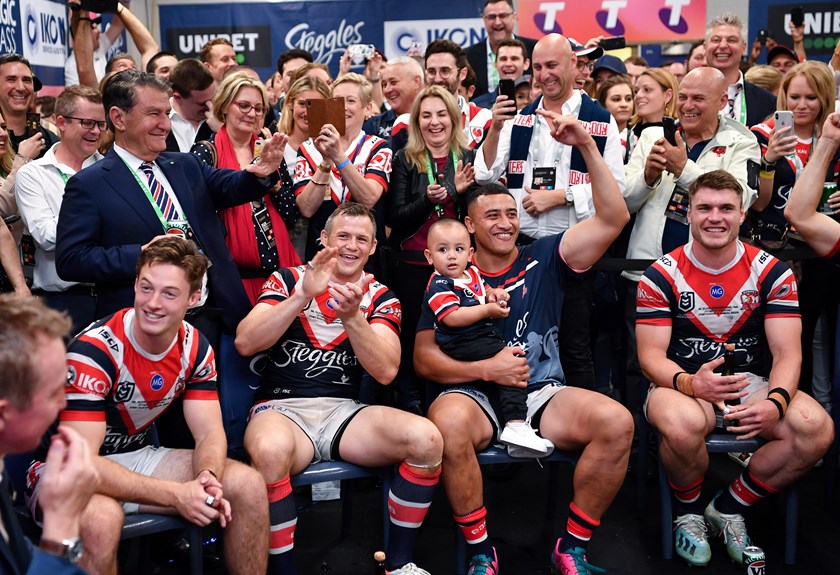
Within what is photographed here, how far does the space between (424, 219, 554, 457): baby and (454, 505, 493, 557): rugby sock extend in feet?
0.86

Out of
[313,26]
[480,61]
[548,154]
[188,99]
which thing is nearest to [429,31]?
[313,26]

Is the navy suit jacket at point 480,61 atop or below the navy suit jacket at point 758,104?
atop

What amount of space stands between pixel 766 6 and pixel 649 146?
18.8ft

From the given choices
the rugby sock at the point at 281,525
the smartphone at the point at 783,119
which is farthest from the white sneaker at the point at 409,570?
the smartphone at the point at 783,119

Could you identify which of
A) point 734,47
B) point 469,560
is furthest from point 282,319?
point 734,47

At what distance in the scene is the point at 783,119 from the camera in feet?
13.3

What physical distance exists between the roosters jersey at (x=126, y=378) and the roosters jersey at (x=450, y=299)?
900 mm

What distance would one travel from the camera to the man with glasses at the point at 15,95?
183 inches

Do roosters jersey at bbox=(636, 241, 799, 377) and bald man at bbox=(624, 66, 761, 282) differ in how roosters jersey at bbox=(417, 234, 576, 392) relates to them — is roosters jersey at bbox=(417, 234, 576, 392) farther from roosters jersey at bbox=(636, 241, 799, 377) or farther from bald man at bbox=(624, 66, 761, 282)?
bald man at bbox=(624, 66, 761, 282)

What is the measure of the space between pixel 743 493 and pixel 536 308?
106cm

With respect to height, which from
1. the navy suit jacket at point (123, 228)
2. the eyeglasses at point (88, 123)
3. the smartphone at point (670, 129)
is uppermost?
the eyeglasses at point (88, 123)

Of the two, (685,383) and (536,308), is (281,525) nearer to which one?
(536,308)

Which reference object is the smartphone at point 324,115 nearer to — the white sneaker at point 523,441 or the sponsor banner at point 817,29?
the white sneaker at point 523,441

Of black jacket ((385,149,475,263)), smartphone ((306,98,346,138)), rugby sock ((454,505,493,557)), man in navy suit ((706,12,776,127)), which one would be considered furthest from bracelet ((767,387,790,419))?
man in navy suit ((706,12,776,127))
